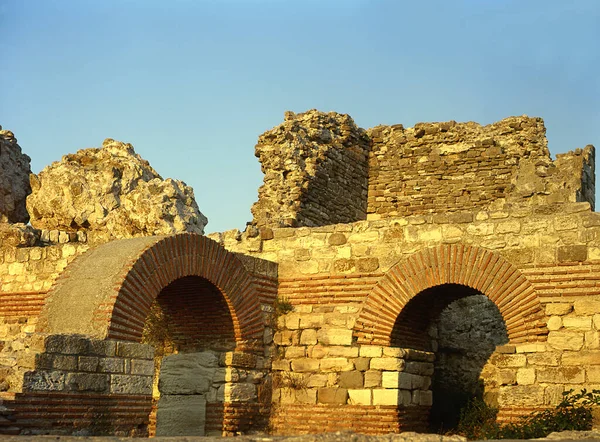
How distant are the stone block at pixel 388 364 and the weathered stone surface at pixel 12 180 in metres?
8.42

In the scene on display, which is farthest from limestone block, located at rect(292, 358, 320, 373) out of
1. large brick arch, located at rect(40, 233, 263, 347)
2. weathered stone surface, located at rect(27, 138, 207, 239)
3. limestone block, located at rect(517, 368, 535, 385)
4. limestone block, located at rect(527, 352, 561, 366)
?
weathered stone surface, located at rect(27, 138, 207, 239)

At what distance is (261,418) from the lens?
10.6 meters

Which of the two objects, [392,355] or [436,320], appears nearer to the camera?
[392,355]

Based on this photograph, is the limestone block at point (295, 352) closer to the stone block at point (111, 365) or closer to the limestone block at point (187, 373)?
the limestone block at point (187, 373)

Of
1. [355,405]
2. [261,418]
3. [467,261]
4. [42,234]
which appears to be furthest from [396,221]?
[42,234]

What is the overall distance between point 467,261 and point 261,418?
3.29m

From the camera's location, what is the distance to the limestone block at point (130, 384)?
848cm

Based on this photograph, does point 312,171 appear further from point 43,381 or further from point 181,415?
point 43,381

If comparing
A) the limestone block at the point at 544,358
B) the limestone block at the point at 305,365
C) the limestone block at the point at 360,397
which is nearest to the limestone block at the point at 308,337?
the limestone block at the point at 305,365

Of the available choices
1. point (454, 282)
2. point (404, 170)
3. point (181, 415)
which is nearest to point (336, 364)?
point (454, 282)

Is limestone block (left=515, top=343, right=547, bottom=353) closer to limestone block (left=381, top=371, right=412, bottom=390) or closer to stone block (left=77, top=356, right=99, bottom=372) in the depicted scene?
limestone block (left=381, top=371, right=412, bottom=390)

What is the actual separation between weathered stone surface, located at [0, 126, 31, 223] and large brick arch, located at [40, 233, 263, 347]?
21.8 feet

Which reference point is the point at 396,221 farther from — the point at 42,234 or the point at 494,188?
the point at 42,234

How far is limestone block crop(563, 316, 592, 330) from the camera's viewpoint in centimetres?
930
